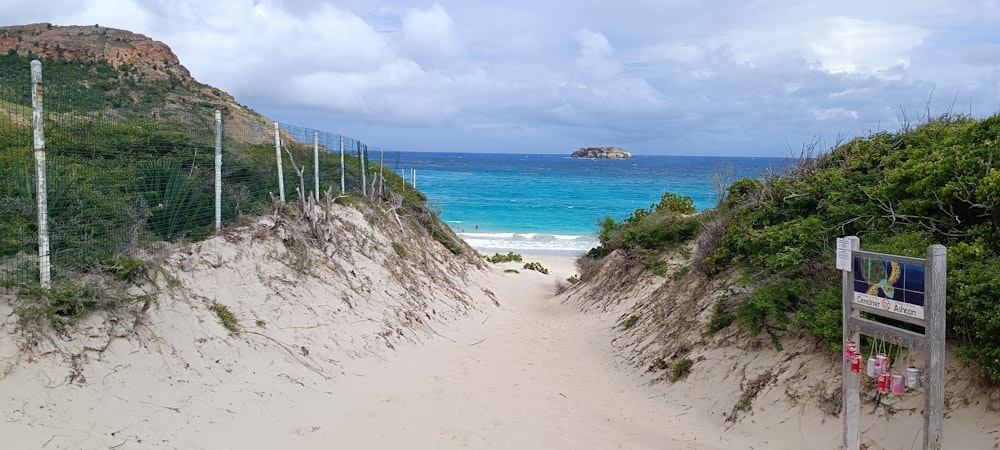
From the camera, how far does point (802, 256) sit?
26.0ft

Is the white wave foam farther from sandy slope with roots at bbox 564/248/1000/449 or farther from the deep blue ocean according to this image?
sandy slope with roots at bbox 564/248/1000/449

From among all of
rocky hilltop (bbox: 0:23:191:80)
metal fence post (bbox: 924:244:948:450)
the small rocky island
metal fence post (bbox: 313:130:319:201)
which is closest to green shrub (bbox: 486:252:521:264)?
metal fence post (bbox: 313:130:319:201)

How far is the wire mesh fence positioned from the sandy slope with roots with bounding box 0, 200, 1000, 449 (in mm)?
490

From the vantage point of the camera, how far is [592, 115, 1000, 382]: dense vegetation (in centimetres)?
573

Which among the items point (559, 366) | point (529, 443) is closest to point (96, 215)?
point (529, 443)

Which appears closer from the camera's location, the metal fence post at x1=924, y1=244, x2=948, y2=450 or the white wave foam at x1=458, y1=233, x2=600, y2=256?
the metal fence post at x1=924, y1=244, x2=948, y2=450

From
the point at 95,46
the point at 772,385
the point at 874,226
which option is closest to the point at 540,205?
the point at 95,46

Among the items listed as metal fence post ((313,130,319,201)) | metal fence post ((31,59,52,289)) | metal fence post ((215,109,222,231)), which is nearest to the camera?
metal fence post ((31,59,52,289))

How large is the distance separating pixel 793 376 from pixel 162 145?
9.54 m

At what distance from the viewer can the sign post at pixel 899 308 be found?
497 centimetres

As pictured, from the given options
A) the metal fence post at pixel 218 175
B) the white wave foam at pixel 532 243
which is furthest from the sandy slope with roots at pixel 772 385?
the white wave foam at pixel 532 243

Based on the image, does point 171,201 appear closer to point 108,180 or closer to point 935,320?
point 108,180

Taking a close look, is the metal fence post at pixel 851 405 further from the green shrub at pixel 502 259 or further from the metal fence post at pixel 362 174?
the green shrub at pixel 502 259

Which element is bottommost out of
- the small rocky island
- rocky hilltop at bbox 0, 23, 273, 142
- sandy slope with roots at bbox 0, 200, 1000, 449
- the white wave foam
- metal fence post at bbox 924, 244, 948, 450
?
the white wave foam
